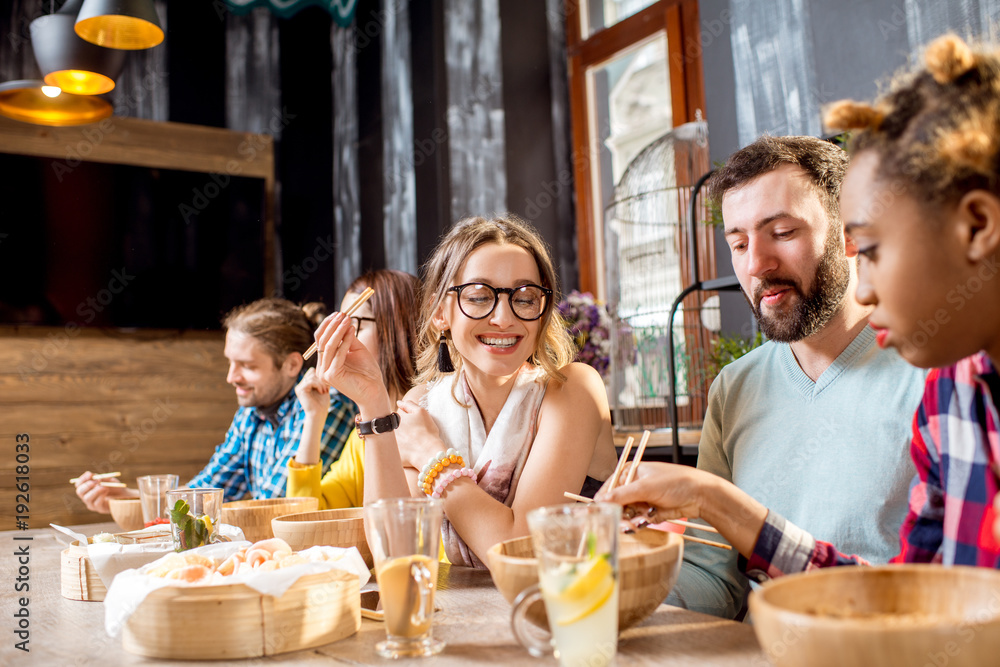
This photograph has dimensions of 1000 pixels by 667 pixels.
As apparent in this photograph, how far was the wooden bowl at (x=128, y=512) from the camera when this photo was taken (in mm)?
1620

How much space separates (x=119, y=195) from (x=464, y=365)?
3.12m

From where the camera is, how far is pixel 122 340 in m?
4.05

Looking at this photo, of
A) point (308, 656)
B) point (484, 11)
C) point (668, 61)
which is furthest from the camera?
point (484, 11)

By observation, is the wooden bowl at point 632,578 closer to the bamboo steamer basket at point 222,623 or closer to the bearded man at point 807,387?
the bamboo steamer basket at point 222,623

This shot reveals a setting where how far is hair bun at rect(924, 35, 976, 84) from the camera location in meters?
0.70

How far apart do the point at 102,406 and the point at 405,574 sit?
3670mm

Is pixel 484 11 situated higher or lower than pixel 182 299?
higher

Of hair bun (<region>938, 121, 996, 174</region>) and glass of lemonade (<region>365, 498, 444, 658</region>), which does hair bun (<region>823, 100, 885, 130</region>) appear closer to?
hair bun (<region>938, 121, 996, 174</region>)

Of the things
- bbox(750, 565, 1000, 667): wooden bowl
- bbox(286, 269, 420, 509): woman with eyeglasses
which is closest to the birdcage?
bbox(286, 269, 420, 509): woman with eyeglasses

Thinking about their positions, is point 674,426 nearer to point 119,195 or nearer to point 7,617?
point 7,617

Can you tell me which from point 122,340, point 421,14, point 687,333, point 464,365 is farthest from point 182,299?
point 464,365

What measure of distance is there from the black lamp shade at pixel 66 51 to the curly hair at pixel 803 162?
1.70 m

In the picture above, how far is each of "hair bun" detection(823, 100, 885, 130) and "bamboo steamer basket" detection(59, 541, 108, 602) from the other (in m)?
1.07

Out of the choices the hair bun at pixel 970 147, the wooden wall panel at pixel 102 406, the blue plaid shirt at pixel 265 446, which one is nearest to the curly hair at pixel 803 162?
the hair bun at pixel 970 147
